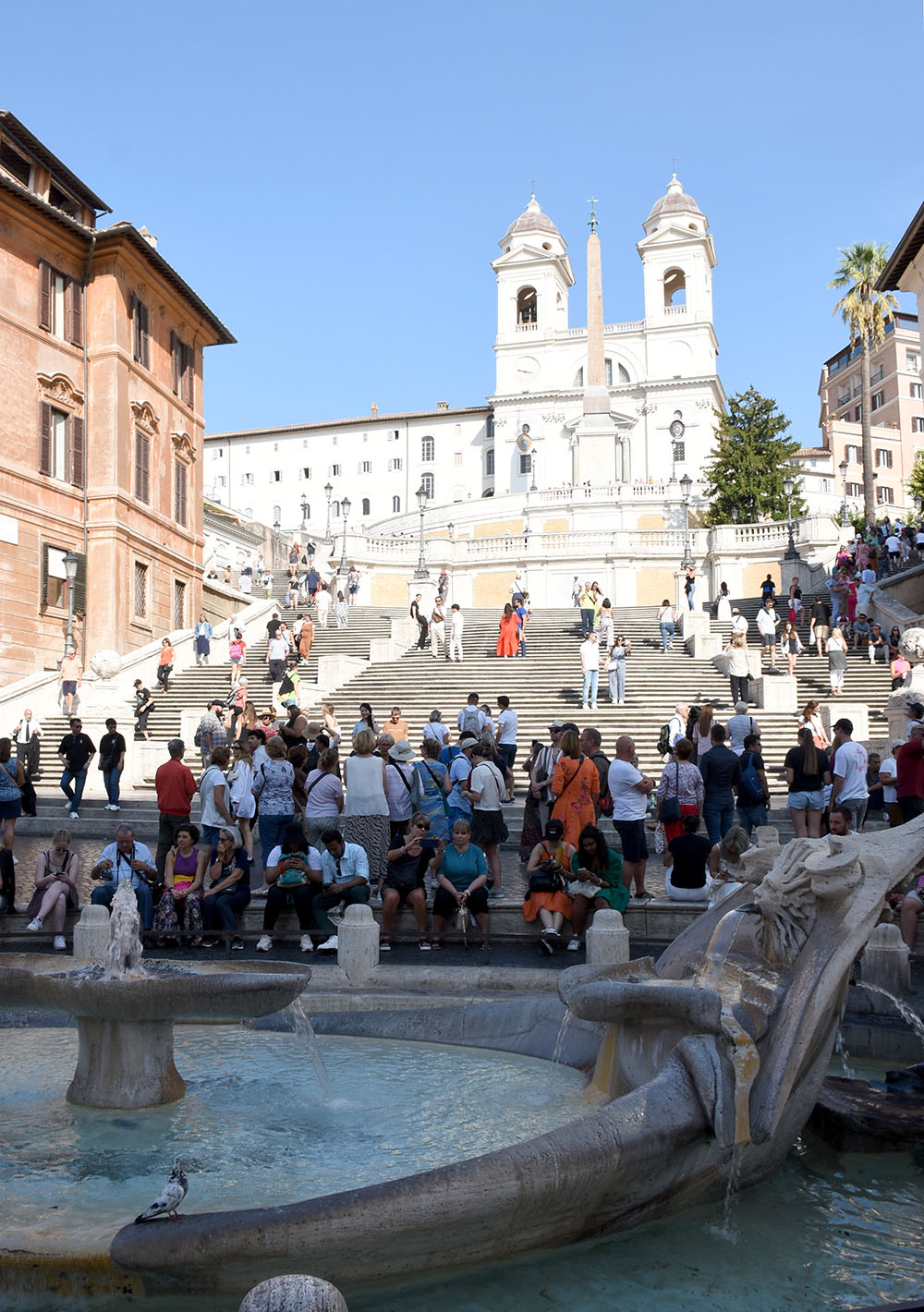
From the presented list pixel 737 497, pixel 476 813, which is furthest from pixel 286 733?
pixel 737 497

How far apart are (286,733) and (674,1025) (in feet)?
30.4

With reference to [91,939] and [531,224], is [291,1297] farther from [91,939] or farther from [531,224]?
[531,224]

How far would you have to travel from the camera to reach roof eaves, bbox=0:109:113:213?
26587 mm

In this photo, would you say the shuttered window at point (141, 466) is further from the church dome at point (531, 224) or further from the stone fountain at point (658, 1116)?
the church dome at point (531, 224)

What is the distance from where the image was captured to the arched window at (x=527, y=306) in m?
79.9

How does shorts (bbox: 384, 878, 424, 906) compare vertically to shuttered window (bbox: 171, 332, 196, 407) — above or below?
below

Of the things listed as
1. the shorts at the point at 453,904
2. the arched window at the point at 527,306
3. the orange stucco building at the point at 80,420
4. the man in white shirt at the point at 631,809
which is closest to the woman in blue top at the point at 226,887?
Result: the shorts at the point at 453,904

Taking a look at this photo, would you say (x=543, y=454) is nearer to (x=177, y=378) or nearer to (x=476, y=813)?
(x=177, y=378)

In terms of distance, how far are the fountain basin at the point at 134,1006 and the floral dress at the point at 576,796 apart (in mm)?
4509

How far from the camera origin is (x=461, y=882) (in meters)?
9.24

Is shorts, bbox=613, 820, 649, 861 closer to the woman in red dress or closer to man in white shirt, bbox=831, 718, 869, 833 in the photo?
man in white shirt, bbox=831, 718, 869, 833

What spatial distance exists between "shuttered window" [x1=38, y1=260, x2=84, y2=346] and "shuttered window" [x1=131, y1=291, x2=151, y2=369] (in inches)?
60.4

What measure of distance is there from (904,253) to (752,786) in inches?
832

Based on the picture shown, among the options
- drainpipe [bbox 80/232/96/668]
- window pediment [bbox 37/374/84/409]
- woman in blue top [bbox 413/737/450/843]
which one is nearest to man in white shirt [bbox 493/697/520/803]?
woman in blue top [bbox 413/737/450/843]
